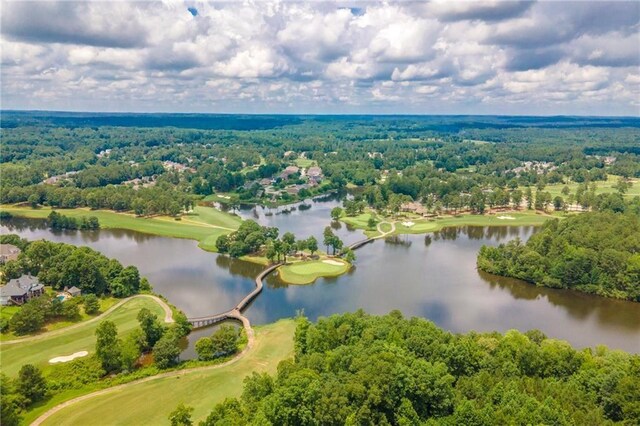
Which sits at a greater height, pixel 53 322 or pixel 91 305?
pixel 91 305

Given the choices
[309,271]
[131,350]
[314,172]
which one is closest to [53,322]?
[131,350]

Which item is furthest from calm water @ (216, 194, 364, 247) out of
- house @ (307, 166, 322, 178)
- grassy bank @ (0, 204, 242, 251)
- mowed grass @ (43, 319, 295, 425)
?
mowed grass @ (43, 319, 295, 425)

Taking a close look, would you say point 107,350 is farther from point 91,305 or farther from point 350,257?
point 350,257

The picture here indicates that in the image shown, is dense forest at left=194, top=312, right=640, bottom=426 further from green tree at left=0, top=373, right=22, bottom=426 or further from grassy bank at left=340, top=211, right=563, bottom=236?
grassy bank at left=340, top=211, right=563, bottom=236

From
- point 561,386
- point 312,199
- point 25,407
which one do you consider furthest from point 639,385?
point 312,199

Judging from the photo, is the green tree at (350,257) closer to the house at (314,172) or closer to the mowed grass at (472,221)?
the mowed grass at (472,221)
